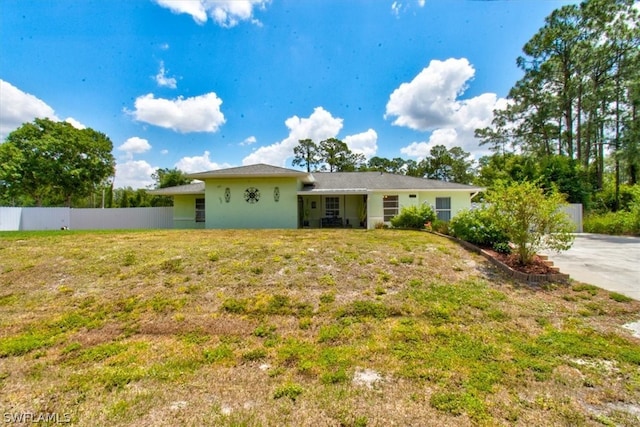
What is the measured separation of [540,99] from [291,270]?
27.7 m

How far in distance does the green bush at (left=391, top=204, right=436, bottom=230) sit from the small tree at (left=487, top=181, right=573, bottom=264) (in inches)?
235

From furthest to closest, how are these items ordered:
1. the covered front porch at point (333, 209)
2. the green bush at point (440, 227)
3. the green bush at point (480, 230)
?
the covered front porch at point (333, 209) → the green bush at point (440, 227) → the green bush at point (480, 230)

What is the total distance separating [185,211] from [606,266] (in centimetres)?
1920

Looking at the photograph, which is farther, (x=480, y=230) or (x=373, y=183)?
(x=373, y=183)

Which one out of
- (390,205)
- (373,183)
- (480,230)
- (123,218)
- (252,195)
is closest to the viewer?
(480,230)

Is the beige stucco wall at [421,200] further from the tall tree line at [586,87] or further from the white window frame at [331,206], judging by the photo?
the tall tree line at [586,87]

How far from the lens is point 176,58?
11.8 metres

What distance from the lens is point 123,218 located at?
18.6 m

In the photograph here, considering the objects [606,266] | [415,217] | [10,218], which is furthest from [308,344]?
[10,218]

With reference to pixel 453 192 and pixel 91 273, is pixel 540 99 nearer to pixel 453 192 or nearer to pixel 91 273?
pixel 453 192

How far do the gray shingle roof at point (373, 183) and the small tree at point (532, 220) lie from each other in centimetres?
867

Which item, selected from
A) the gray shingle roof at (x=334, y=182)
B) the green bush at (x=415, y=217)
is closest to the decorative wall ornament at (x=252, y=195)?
the gray shingle roof at (x=334, y=182)

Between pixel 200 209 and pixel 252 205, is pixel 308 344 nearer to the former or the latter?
pixel 252 205

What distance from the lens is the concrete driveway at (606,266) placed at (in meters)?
5.61
